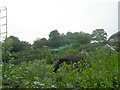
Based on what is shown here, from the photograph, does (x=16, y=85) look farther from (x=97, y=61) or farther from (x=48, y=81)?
(x=97, y=61)

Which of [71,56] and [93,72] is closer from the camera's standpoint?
[93,72]

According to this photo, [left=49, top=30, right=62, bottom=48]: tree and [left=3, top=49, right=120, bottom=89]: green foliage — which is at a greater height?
[left=49, top=30, right=62, bottom=48]: tree

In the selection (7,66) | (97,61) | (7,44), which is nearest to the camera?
(97,61)

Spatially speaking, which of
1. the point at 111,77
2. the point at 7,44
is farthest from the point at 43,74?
the point at 111,77

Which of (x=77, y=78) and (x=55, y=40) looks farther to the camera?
(x=55, y=40)


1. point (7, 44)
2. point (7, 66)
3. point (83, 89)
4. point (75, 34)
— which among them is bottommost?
point (83, 89)

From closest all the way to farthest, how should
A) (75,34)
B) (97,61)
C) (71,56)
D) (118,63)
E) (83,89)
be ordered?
A: (83,89) → (118,63) → (97,61) → (71,56) → (75,34)

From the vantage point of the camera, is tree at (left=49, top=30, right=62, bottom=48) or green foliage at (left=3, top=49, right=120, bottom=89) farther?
tree at (left=49, top=30, right=62, bottom=48)

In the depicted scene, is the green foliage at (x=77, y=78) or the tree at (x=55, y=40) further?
the tree at (x=55, y=40)

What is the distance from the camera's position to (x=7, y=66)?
11.8 feet

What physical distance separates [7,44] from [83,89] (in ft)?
5.54

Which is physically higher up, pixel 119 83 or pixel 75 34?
pixel 75 34

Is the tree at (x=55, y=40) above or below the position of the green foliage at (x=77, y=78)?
above

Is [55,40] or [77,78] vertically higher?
[55,40]
